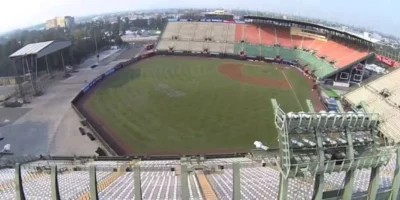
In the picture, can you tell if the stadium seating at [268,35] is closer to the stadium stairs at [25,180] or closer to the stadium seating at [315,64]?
the stadium seating at [315,64]

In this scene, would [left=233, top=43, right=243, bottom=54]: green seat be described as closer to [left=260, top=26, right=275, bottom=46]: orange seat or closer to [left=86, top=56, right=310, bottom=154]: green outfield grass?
[left=260, top=26, right=275, bottom=46]: orange seat

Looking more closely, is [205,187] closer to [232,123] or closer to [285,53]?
[232,123]

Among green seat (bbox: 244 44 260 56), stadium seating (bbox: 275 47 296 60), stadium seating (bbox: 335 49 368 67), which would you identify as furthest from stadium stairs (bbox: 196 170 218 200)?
green seat (bbox: 244 44 260 56)

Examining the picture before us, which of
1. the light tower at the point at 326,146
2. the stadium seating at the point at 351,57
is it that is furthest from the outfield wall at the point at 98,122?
the light tower at the point at 326,146

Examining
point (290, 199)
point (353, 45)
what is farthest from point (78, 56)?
point (290, 199)

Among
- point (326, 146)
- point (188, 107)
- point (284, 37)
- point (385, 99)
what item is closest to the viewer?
point (326, 146)

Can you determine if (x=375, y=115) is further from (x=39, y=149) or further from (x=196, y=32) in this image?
(x=196, y=32)

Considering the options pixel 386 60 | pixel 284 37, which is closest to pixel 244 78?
pixel 386 60
